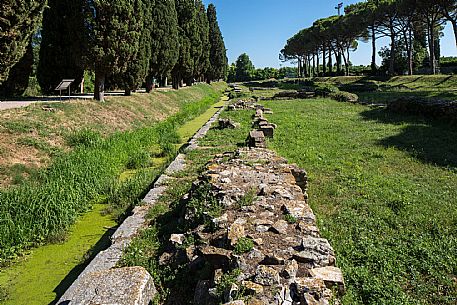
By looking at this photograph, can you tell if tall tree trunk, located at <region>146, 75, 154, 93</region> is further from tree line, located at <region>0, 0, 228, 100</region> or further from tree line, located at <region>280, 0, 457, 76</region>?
tree line, located at <region>280, 0, 457, 76</region>

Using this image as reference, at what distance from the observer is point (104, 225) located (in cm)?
555

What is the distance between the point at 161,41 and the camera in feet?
68.8

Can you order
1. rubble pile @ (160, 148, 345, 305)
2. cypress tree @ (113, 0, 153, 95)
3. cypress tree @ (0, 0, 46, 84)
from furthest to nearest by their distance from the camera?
cypress tree @ (113, 0, 153, 95)
cypress tree @ (0, 0, 46, 84)
rubble pile @ (160, 148, 345, 305)

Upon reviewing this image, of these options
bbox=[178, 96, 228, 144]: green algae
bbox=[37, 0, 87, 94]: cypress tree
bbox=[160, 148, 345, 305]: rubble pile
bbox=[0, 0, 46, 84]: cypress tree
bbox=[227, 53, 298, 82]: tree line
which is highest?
bbox=[227, 53, 298, 82]: tree line

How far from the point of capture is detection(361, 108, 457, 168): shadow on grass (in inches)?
316

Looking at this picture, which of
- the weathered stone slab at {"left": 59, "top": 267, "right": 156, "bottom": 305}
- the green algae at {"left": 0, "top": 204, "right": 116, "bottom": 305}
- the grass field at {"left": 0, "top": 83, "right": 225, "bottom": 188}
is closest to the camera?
the weathered stone slab at {"left": 59, "top": 267, "right": 156, "bottom": 305}

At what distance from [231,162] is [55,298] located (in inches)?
135

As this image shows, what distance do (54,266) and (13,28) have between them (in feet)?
19.7

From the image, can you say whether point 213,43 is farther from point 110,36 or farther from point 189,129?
point 110,36

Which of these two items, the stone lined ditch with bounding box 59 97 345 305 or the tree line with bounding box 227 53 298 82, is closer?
the stone lined ditch with bounding box 59 97 345 305

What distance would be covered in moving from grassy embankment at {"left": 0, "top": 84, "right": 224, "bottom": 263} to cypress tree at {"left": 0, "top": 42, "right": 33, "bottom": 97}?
4.24m

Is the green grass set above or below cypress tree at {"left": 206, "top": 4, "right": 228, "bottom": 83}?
below

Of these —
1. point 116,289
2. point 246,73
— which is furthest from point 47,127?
point 246,73

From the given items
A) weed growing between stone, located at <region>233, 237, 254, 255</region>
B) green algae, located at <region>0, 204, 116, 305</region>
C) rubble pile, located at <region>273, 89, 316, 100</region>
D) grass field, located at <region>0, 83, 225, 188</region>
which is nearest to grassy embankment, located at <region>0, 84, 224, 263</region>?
grass field, located at <region>0, 83, 225, 188</region>
